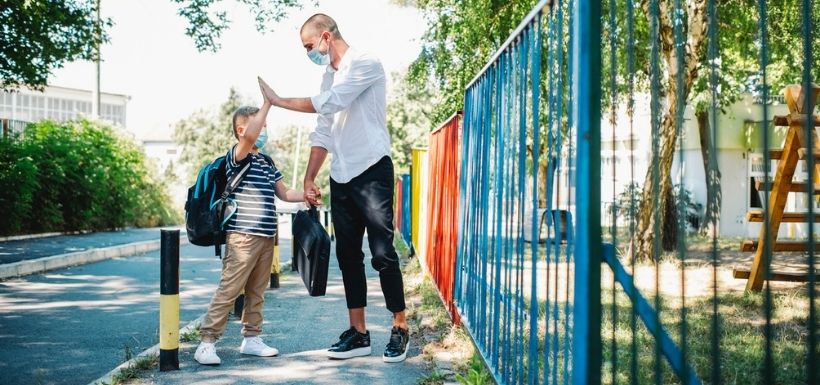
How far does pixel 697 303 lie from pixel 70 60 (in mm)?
11229

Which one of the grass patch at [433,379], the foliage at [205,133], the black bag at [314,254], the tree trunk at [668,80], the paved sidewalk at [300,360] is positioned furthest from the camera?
the foliage at [205,133]

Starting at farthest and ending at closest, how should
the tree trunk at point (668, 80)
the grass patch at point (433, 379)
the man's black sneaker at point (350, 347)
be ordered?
1. the man's black sneaker at point (350, 347)
2. the grass patch at point (433, 379)
3. the tree trunk at point (668, 80)

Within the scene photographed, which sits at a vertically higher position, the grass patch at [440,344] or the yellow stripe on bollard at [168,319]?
the yellow stripe on bollard at [168,319]

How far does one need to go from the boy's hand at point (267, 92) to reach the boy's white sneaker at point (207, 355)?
1537 millimetres

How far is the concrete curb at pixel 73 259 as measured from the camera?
1012 cm

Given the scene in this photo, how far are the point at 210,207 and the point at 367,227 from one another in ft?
3.17

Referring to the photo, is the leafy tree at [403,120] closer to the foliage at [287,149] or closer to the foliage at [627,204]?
the foliage at [287,149]

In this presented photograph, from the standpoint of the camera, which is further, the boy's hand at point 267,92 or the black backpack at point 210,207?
the black backpack at point 210,207

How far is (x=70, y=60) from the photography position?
13297 mm

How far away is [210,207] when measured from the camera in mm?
4828

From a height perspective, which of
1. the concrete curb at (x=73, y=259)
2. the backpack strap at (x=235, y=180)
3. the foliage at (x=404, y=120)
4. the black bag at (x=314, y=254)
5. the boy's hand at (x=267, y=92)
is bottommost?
the concrete curb at (x=73, y=259)

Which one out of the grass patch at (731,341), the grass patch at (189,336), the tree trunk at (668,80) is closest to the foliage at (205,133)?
the tree trunk at (668,80)

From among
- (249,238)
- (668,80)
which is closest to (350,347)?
(249,238)

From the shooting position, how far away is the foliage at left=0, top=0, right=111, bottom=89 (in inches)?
463
